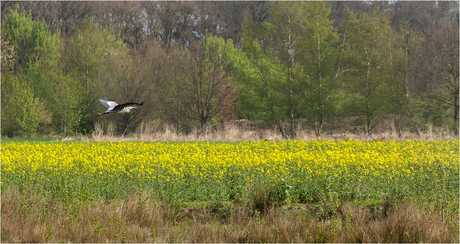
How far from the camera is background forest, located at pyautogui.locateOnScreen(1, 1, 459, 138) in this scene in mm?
22547

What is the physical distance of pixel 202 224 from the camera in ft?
25.1

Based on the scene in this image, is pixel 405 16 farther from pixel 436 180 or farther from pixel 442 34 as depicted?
pixel 436 180

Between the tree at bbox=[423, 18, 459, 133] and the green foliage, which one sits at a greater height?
the tree at bbox=[423, 18, 459, 133]

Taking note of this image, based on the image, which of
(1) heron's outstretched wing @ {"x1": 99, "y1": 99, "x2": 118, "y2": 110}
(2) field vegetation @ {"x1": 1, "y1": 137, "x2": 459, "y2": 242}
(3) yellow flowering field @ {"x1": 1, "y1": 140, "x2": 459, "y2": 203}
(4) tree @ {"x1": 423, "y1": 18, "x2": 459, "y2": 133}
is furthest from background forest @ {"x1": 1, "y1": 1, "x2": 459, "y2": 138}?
(1) heron's outstretched wing @ {"x1": 99, "y1": 99, "x2": 118, "y2": 110}

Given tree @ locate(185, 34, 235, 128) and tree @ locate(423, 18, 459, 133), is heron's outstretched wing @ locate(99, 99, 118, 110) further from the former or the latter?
tree @ locate(185, 34, 235, 128)

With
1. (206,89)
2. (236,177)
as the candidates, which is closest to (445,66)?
(206,89)

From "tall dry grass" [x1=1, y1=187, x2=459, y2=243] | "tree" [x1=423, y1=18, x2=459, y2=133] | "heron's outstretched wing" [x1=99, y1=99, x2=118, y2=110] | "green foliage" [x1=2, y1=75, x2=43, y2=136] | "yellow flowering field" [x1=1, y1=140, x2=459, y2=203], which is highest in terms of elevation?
"tree" [x1=423, y1=18, x2=459, y2=133]

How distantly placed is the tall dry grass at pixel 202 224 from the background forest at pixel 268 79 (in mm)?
15297

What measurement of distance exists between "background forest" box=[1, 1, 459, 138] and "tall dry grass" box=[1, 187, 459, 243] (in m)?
15.3

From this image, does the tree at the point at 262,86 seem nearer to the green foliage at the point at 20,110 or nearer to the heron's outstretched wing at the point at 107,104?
the green foliage at the point at 20,110

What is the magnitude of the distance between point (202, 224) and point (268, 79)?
1771cm

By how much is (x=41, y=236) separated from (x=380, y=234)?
5310 mm

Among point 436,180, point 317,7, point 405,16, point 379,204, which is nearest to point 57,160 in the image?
point 379,204

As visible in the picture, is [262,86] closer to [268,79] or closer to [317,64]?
[268,79]
